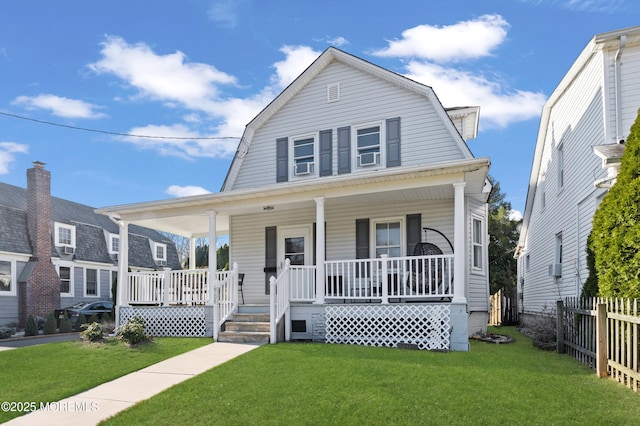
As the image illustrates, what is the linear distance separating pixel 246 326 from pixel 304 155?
5185mm

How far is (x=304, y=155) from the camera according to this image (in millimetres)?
13492

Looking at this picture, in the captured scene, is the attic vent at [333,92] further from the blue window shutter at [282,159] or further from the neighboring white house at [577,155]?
the neighboring white house at [577,155]

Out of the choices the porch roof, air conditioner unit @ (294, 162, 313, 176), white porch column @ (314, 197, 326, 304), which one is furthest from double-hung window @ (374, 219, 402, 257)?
air conditioner unit @ (294, 162, 313, 176)

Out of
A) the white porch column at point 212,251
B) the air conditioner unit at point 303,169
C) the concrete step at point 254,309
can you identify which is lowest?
the concrete step at point 254,309

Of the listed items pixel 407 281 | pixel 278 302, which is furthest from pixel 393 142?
pixel 278 302

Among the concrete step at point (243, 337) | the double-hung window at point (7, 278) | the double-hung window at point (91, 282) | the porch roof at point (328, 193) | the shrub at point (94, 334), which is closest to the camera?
the porch roof at point (328, 193)

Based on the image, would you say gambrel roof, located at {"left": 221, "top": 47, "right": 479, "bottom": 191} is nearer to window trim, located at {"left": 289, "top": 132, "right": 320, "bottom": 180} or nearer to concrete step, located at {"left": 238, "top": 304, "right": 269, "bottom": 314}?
window trim, located at {"left": 289, "top": 132, "right": 320, "bottom": 180}

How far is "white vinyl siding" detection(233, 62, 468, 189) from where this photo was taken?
12.1m

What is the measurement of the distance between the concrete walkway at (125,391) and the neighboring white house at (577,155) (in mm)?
7624

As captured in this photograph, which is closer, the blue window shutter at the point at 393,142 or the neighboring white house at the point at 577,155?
the neighboring white house at the point at 577,155

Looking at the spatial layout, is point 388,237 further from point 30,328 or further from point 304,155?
Result: point 30,328

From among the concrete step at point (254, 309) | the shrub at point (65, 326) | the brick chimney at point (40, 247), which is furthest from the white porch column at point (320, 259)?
the brick chimney at point (40, 247)

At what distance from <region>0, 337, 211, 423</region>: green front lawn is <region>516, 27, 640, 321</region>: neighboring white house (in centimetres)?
871

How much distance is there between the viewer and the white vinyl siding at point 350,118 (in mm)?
12117
